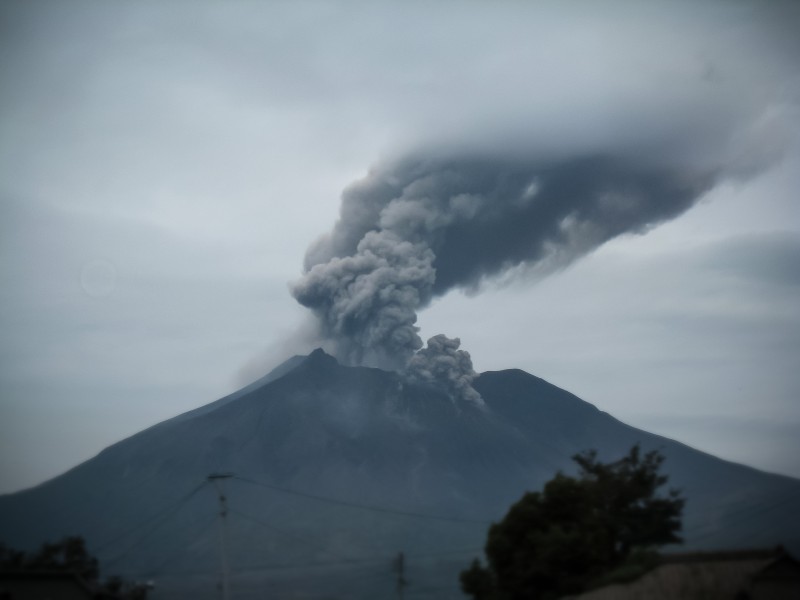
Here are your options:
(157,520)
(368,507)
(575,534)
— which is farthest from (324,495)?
(575,534)

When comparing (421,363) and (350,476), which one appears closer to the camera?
(421,363)

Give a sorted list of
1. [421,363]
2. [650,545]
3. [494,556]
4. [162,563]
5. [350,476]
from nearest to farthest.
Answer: [494,556] → [650,545] → [162,563] → [421,363] → [350,476]

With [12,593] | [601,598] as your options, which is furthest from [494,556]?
[12,593]

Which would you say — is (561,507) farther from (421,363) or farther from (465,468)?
(465,468)

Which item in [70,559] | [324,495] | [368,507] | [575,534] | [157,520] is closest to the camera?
[575,534]

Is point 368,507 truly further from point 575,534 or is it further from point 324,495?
point 575,534

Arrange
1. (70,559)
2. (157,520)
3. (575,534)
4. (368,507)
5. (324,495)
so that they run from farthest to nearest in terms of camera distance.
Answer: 1. (324,495)
2. (368,507)
3. (157,520)
4. (70,559)
5. (575,534)

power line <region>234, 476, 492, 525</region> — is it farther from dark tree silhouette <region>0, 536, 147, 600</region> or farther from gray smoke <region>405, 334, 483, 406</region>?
dark tree silhouette <region>0, 536, 147, 600</region>
